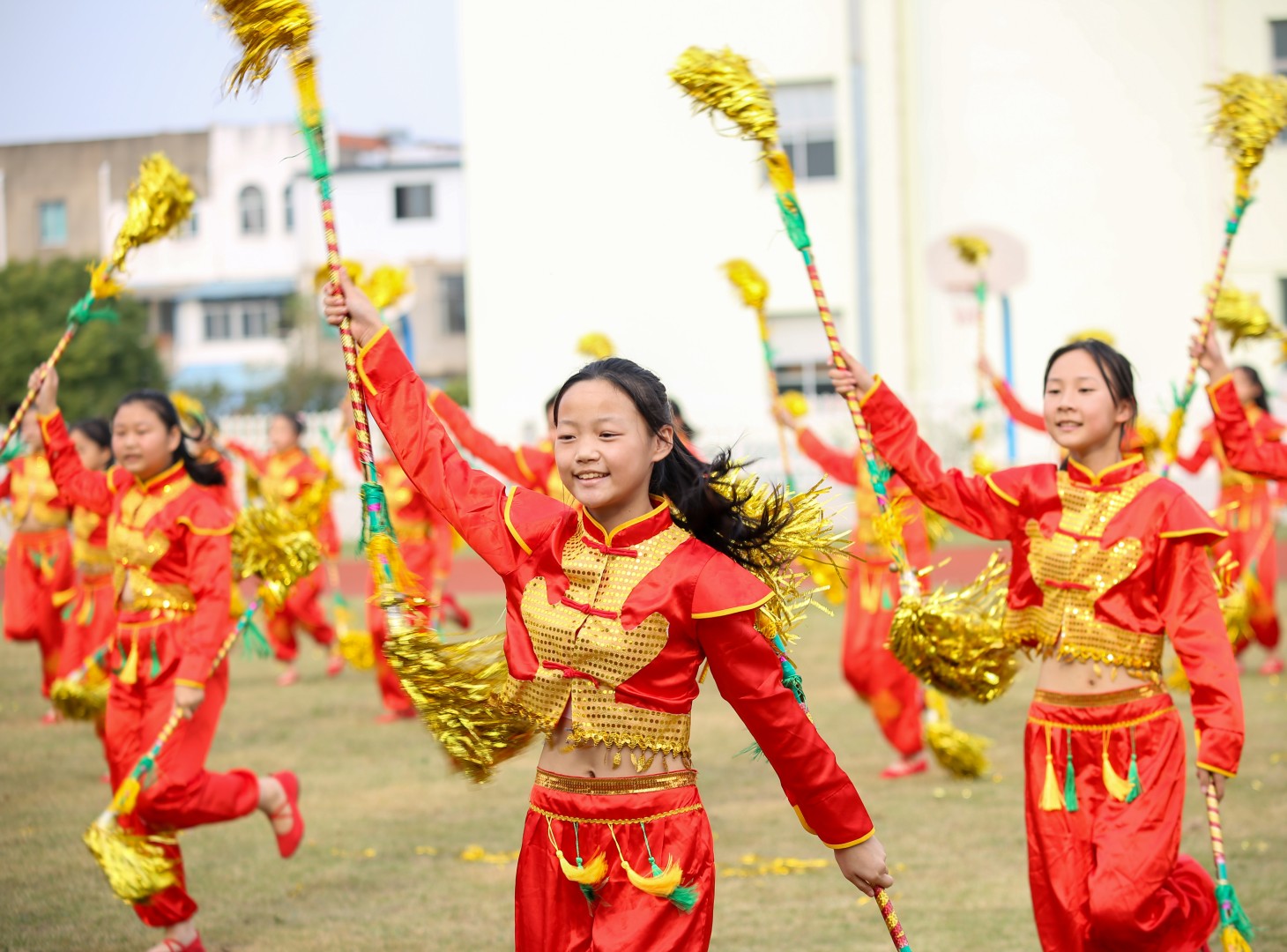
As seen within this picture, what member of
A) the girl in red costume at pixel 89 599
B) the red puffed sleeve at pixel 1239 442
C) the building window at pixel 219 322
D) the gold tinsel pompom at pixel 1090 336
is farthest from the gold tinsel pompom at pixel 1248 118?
the building window at pixel 219 322

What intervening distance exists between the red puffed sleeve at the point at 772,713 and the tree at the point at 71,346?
32.9m

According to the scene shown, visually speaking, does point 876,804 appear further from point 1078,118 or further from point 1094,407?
point 1078,118

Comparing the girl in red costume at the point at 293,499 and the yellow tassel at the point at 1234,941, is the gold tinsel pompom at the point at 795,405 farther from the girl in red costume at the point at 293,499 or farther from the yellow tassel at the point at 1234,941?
the yellow tassel at the point at 1234,941

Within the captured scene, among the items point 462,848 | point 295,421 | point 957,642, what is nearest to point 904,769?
point 462,848

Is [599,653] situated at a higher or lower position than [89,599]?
higher

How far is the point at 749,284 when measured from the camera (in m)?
6.92

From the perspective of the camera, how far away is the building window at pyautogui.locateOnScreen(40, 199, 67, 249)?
47403mm

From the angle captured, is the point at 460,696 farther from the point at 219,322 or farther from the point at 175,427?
the point at 219,322

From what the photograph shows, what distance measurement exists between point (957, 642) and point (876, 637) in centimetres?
339

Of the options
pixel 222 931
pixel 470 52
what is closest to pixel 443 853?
pixel 222 931

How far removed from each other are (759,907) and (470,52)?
59.4ft

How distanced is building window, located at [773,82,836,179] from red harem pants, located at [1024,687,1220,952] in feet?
57.3

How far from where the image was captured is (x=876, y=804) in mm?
7543

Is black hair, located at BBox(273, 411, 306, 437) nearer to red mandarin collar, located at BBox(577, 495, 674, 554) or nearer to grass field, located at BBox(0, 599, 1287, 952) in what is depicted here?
grass field, located at BBox(0, 599, 1287, 952)
